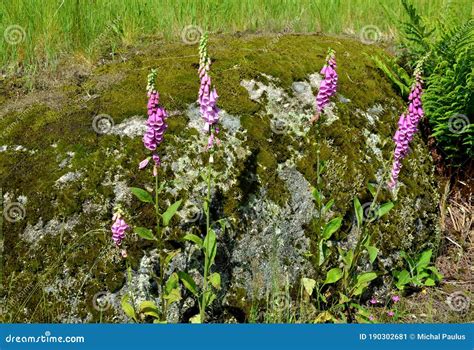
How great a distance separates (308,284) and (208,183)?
123cm

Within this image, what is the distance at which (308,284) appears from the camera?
4012 mm

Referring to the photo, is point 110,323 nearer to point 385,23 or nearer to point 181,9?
point 181,9

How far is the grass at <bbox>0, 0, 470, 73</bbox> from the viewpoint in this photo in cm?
545

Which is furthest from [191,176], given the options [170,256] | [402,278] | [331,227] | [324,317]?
[402,278]

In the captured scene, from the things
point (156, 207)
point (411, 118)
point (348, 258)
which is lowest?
point (348, 258)

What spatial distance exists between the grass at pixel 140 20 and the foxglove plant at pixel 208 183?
2.45 m

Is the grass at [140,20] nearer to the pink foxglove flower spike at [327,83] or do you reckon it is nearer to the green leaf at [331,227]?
the pink foxglove flower spike at [327,83]

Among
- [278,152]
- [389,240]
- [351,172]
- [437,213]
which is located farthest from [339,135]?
[437,213]

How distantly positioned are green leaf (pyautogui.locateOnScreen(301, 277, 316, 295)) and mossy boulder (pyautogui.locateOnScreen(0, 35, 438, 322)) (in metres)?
0.12

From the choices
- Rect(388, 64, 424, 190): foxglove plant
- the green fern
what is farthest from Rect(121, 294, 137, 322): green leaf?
the green fern

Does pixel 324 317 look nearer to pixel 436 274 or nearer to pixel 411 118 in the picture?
pixel 436 274

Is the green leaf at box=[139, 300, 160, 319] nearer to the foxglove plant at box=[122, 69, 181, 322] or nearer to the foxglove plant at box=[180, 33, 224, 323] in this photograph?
the foxglove plant at box=[122, 69, 181, 322]

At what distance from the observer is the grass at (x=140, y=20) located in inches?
215

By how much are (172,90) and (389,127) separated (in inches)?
80.0
